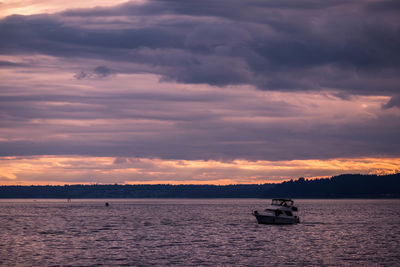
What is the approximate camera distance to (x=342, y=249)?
3413 inches

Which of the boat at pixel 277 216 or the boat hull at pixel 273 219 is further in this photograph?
the boat at pixel 277 216

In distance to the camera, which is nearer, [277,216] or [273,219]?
[277,216]

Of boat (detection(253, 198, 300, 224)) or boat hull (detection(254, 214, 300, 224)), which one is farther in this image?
boat (detection(253, 198, 300, 224))

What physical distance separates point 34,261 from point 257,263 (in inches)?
1066

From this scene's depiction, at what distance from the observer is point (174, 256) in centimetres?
7644

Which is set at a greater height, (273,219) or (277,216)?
(277,216)

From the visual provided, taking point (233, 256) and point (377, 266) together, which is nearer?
point (377, 266)

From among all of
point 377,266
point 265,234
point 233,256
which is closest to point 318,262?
point 377,266

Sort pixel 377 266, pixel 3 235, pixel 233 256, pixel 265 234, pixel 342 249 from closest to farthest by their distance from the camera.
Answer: pixel 377 266 → pixel 233 256 → pixel 342 249 → pixel 3 235 → pixel 265 234

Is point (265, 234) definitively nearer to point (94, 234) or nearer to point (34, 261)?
point (94, 234)

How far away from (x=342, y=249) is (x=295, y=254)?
10.6 m

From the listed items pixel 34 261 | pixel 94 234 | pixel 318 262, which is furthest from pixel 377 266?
pixel 94 234

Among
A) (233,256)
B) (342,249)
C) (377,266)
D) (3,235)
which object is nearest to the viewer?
(377,266)

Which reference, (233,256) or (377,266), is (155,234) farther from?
(377,266)
